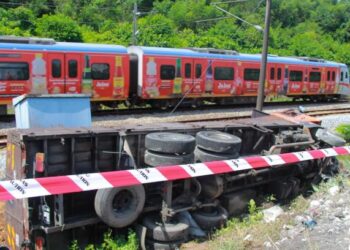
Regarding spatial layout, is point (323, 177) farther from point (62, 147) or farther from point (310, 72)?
point (310, 72)

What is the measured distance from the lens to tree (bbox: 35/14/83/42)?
134 feet

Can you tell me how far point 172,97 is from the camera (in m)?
21.6

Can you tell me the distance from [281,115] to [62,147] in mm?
5410

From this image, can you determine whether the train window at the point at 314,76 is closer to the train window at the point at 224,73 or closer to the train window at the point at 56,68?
the train window at the point at 224,73

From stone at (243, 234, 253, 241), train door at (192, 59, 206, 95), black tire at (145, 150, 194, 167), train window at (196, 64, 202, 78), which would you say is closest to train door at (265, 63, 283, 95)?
train door at (192, 59, 206, 95)

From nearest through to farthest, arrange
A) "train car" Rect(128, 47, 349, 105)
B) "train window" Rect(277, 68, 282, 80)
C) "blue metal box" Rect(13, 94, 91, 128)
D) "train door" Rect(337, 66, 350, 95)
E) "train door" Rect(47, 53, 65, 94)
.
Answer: "blue metal box" Rect(13, 94, 91, 128), "train door" Rect(47, 53, 65, 94), "train car" Rect(128, 47, 349, 105), "train window" Rect(277, 68, 282, 80), "train door" Rect(337, 66, 350, 95)

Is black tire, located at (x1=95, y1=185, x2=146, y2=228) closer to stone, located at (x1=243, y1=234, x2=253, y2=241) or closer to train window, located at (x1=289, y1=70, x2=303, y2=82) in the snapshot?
stone, located at (x1=243, y1=234, x2=253, y2=241)

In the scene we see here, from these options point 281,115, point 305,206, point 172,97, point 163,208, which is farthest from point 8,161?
point 172,97

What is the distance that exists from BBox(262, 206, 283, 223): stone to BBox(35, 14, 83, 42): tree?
3574 centimetres

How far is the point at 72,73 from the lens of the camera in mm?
18375

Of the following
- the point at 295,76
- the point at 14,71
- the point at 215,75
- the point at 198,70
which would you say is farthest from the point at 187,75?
the point at 295,76

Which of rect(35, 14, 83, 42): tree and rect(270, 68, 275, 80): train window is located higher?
rect(35, 14, 83, 42): tree

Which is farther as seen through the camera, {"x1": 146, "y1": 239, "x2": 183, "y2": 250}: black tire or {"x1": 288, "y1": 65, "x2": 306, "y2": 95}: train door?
{"x1": 288, "y1": 65, "x2": 306, "y2": 95}: train door

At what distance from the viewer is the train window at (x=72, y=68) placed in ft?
59.9
